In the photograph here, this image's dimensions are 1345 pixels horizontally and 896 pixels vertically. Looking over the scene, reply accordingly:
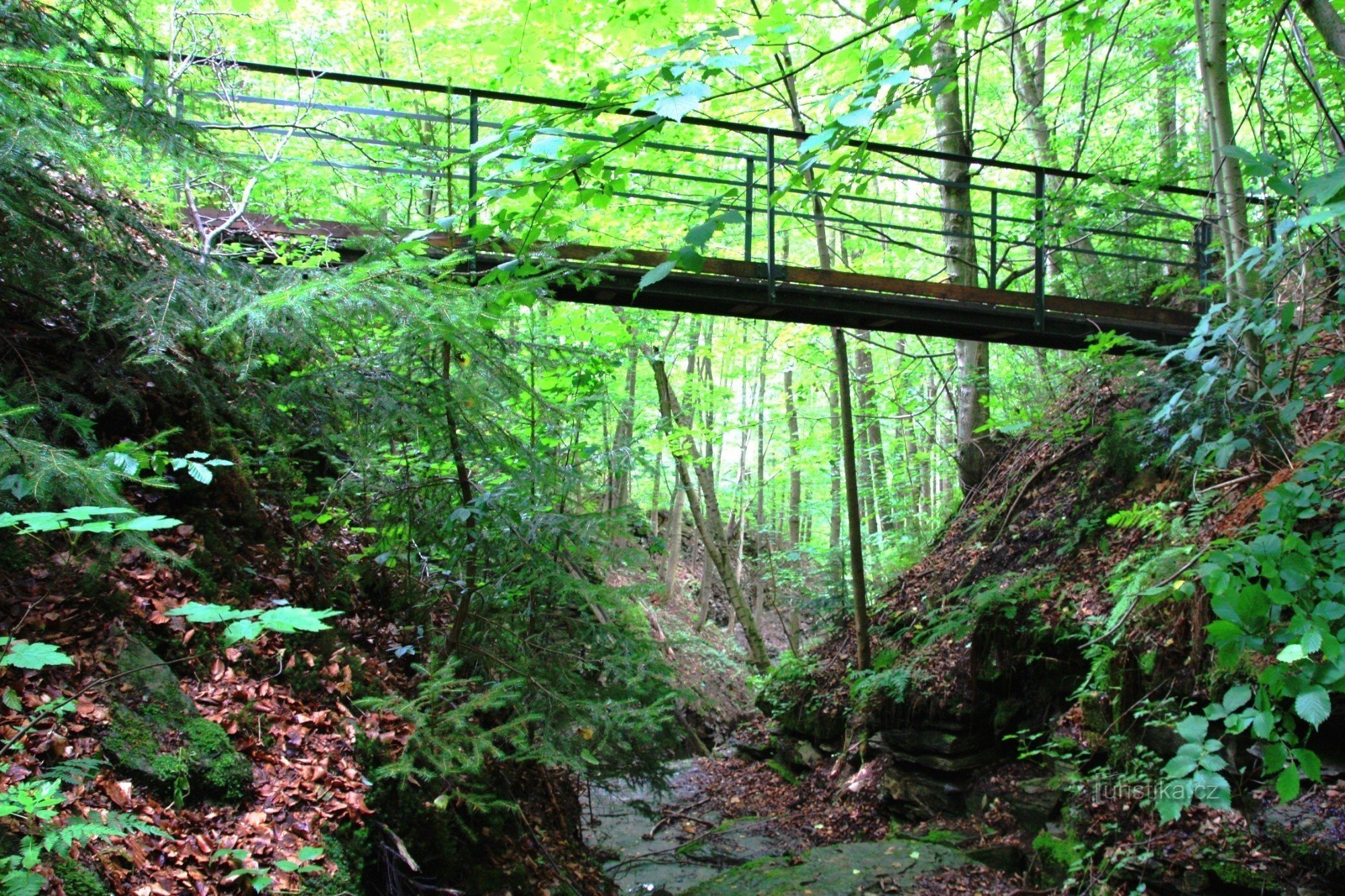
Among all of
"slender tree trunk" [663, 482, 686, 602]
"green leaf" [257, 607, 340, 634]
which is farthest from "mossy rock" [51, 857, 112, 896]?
"slender tree trunk" [663, 482, 686, 602]

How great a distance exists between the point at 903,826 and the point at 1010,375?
6.77m

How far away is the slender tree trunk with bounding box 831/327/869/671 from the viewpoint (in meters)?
8.34

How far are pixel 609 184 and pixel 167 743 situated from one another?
2.66 m

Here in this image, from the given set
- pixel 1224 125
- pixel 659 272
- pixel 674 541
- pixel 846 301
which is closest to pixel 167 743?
pixel 659 272

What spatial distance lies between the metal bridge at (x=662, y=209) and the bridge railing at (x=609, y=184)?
36 mm

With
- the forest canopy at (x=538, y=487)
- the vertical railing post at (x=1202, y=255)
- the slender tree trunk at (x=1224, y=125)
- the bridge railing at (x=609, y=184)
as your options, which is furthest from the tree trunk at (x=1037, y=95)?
the slender tree trunk at (x=1224, y=125)

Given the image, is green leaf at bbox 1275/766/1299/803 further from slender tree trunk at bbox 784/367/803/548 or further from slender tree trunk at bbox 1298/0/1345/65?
slender tree trunk at bbox 784/367/803/548

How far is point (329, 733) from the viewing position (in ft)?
12.3

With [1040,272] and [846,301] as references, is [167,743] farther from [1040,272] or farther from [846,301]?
[1040,272]

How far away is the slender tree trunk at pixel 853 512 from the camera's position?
8.34 m

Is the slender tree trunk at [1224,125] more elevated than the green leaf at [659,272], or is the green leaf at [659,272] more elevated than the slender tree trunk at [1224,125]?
the slender tree trunk at [1224,125]

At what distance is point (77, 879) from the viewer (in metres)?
2.32

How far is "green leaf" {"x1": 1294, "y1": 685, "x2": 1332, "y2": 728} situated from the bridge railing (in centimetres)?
211

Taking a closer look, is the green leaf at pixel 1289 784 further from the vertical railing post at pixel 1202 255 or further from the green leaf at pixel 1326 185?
the vertical railing post at pixel 1202 255
